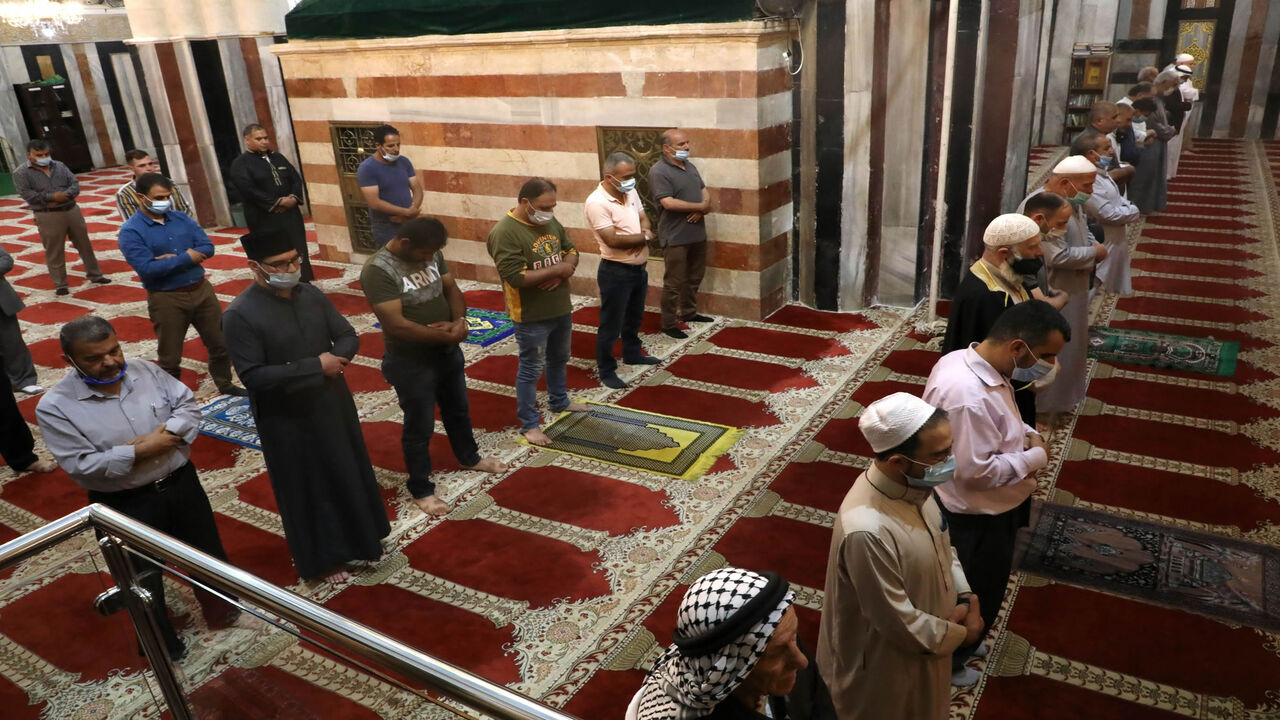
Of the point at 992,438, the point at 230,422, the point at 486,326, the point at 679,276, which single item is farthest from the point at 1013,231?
the point at 230,422

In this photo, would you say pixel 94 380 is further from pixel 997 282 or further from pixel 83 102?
pixel 83 102

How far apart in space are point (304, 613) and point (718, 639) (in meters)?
0.80

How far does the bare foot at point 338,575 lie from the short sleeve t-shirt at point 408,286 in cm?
105

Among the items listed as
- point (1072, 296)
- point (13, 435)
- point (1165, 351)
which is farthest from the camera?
point (1165, 351)

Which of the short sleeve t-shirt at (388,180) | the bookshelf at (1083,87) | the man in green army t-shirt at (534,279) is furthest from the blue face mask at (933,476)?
the bookshelf at (1083,87)

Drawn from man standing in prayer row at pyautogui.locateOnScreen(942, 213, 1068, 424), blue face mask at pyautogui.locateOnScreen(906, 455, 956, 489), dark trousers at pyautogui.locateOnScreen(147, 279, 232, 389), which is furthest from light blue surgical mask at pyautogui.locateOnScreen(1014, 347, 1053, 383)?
dark trousers at pyautogui.locateOnScreen(147, 279, 232, 389)

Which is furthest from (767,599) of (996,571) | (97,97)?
(97,97)

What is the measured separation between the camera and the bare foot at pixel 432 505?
4445mm

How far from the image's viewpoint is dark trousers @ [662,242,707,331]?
664cm

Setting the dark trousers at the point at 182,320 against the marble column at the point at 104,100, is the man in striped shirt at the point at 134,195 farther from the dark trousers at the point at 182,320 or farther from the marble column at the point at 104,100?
the marble column at the point at 104,100

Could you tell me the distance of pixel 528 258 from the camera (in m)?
4.75

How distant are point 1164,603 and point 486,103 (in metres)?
6.36

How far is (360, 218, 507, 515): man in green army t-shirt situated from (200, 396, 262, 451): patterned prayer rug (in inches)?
59.4

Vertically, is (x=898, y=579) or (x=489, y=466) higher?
(x=898, y=579)
